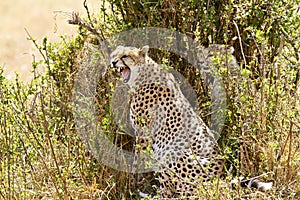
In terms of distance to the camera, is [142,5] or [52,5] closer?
[142,5]

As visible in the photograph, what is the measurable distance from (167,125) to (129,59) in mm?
517

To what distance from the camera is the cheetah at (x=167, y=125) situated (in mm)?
3988

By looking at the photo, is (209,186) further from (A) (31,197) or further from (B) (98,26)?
(B) (98,26)

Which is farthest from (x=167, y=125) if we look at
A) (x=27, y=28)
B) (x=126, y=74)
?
(x=27, y=28)

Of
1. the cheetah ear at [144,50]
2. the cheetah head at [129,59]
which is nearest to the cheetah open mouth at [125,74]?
the cheetah head at [129,59]

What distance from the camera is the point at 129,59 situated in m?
4.20

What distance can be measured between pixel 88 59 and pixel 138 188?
3.77 ft

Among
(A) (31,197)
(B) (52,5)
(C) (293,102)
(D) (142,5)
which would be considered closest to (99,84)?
(D) (142,5)

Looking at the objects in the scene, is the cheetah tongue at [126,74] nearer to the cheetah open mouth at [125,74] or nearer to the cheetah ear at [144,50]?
the cheetah open mouth at [125,74]

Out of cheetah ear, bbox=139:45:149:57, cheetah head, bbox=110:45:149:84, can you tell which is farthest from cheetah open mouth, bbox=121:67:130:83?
cheetah ear, bbox=139:45:149:57

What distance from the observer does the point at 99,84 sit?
15.0 ft

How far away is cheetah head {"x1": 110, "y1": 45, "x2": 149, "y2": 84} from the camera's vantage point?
416 centimetres

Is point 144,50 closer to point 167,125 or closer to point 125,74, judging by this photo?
point 125,74

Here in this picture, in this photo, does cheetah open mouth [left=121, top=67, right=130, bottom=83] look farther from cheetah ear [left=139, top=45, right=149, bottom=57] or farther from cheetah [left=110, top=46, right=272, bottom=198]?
cheetah ear [left=139, top=45, right=149, bottom=57]
